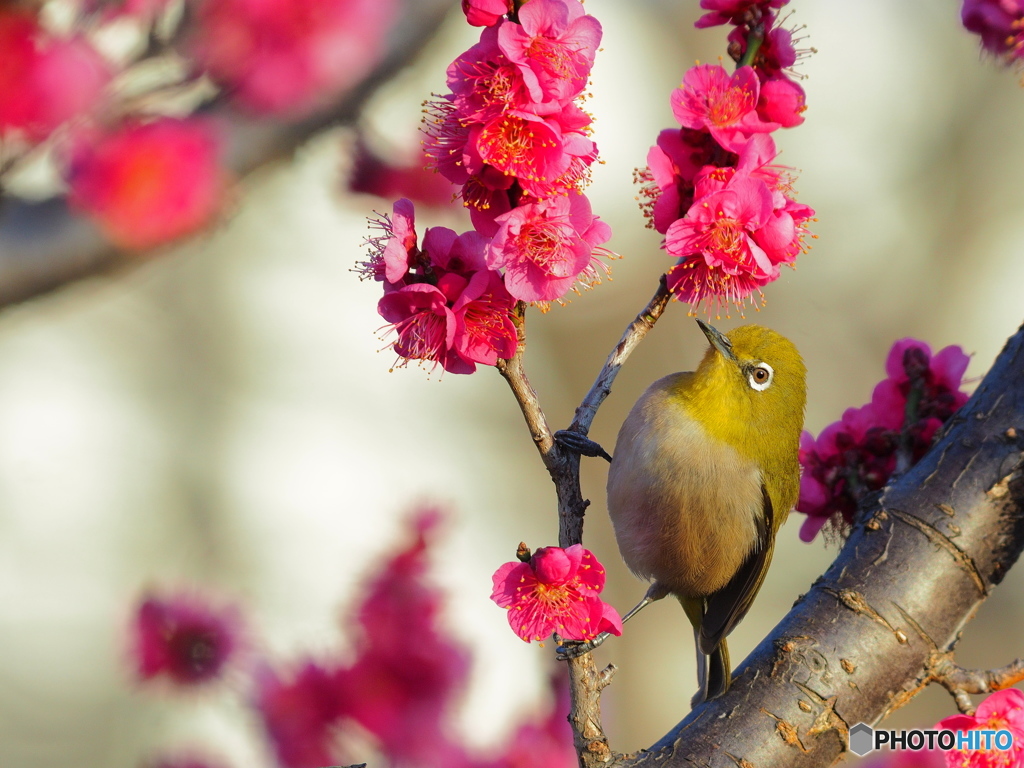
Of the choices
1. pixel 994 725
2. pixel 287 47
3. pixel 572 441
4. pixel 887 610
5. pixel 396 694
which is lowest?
pixel 994 725

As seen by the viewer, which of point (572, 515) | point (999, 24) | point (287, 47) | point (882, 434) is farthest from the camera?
point (287, 47)

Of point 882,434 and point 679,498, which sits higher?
point 679,498

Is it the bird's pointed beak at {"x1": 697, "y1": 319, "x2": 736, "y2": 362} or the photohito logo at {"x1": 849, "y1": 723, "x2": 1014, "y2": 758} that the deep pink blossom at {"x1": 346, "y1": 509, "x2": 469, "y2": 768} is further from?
the photohito logo at {"x1": 849, "y1": 723, "x2": 1014, "y2": 758}

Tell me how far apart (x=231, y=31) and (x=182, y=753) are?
223 centimetres

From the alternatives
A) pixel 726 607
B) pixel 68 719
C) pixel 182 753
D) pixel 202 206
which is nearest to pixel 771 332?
pixel 726 607

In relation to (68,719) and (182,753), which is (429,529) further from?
(68,719)

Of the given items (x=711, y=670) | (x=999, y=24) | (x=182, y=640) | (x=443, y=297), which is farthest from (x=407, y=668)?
(x=999, y=24)

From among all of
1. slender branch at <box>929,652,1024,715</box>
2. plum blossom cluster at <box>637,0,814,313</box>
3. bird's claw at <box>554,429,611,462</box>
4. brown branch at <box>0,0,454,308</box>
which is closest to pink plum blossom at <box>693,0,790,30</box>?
plum blossom cluster at <box>637,0,814,313</box>

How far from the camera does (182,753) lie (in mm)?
2896

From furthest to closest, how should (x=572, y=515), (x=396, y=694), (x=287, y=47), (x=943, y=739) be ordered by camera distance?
(x=396, y=694) → (x=287, y=47) → (x=943, y=739) → (x=572, y=515)

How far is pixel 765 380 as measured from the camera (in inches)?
91.4

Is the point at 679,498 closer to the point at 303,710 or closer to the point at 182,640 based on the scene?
the point at 303,710

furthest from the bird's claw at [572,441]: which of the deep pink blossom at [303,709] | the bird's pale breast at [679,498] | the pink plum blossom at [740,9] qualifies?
the deep pink blossom at [303,709]

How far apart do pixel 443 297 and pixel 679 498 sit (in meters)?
1.16
